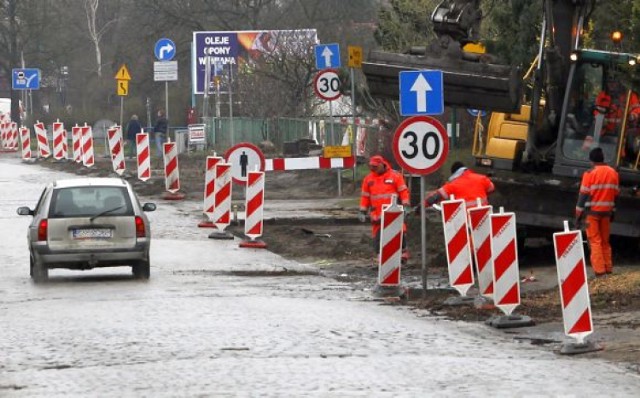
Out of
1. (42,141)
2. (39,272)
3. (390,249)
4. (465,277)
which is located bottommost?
(42,141)

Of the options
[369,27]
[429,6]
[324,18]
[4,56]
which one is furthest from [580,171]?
[4,56]

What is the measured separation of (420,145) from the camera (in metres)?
18.4

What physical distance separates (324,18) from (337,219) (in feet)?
128

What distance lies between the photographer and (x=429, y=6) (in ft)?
131

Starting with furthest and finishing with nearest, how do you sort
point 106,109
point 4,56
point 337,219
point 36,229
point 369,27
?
point 4,56, point 106,109, point 369,27, point 337,219, point 36,229

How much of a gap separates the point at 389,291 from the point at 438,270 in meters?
3.08

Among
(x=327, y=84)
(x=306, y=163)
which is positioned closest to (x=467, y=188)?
(x=306, y=163)

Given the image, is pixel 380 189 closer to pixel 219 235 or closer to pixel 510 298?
pixel 510 298

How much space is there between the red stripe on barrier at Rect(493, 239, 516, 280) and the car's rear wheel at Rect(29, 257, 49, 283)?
6.96m

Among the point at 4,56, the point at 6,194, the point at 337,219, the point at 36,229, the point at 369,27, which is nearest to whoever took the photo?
the point at 36,229

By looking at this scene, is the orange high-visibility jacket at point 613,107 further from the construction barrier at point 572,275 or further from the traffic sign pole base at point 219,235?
the construction barrier at point 572,275

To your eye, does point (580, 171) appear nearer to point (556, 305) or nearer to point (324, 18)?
point (556, 305)

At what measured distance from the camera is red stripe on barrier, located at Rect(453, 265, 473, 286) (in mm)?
17172

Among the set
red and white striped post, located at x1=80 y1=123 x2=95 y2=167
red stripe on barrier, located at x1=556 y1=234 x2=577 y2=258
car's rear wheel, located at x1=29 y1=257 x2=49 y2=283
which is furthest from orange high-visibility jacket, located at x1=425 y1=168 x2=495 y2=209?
red and white striped post, located at x1=80 y1=123 x2=95 y2=167
